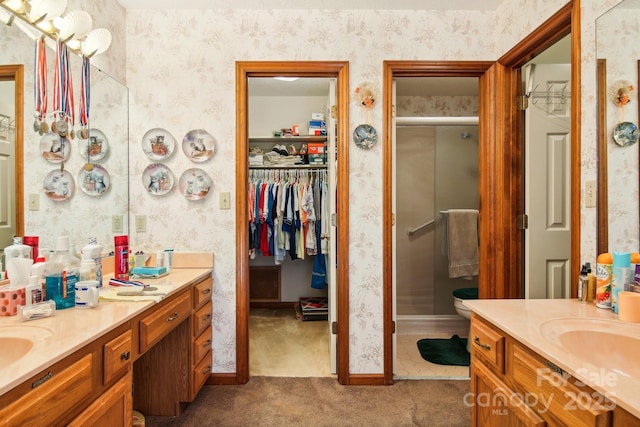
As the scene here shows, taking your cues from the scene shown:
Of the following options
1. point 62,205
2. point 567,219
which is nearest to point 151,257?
point 62,205

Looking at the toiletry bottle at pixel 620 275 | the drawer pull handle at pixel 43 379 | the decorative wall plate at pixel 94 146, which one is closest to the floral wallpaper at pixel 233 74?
the decorative wall plate at pixel 94 146

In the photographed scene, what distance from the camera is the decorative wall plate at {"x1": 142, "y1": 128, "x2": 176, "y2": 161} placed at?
7.75 ft

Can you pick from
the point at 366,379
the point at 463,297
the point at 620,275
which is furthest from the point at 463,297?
the point at 620,275

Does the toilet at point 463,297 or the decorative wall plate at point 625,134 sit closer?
the decorative wall plate at point 625,134

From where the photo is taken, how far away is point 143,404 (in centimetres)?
198

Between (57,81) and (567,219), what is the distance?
2884 millimetres

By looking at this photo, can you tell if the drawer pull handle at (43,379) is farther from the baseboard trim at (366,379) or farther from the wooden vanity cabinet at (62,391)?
the baseboard trim at (366,379)

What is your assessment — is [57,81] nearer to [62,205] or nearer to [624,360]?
[62,205]

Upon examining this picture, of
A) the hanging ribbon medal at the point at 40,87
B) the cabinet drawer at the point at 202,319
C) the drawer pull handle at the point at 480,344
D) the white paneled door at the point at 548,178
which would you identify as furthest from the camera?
the white paneled door at the point at 548,178

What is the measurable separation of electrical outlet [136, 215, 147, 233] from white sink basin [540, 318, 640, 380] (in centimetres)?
226

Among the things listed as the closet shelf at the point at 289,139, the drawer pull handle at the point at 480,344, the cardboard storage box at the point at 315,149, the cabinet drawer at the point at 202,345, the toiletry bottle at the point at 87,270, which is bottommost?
the cabinet drawer at the point at 202,345

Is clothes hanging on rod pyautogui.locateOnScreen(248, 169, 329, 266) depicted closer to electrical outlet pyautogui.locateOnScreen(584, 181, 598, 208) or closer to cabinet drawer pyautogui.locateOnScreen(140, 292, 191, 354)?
cabinet drawer pyautogui.locateOnScreen(140, 292, 191, 354)

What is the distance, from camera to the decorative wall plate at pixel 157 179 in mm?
2371

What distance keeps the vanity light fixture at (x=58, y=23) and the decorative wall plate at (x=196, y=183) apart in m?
0.82
